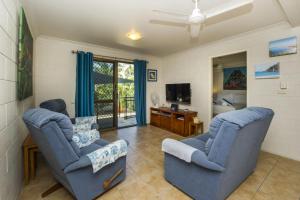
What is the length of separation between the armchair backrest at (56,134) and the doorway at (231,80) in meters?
4.63

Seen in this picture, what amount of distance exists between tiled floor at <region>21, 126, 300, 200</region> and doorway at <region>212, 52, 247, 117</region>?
293 centimetres

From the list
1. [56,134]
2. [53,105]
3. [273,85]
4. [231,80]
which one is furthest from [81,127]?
[231,80]

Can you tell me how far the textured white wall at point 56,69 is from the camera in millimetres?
3184

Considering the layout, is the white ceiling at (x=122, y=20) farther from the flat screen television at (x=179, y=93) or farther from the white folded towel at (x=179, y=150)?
the white folded towel at (x=179, y=150)

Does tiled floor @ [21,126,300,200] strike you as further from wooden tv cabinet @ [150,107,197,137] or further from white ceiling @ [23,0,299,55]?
white ceiling @ [23,0,299,55]

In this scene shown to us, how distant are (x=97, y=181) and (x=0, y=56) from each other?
1382 mm

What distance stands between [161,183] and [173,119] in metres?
2.30

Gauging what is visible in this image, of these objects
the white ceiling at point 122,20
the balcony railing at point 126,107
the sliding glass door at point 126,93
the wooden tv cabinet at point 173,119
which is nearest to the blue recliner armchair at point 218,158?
the white ceiling at point 122,20

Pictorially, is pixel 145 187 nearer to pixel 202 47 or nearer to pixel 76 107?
pixel 76 107

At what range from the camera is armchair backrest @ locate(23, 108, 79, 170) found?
1.21 meters

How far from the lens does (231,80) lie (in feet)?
18.2

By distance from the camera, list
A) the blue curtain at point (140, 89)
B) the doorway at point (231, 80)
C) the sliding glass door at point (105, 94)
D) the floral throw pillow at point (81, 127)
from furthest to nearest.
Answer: the doorway at point (231, 80) < the blue curtain at point (140, 89) < the sliding glass door at point (105, 94) < the floral throw pillow at point (81, 127)

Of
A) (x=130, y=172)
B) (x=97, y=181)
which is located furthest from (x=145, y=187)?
(x=97, y=181)

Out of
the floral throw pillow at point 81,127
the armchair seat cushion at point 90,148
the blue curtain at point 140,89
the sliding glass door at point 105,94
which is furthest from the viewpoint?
the blue curtain at point 140,89
